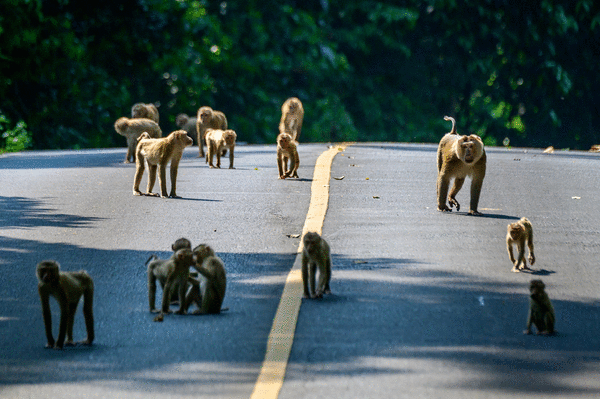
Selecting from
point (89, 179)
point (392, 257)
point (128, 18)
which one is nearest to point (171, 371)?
point (392, 257)

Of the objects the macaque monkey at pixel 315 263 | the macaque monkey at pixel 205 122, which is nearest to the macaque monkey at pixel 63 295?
the macaque monkey at pixel 315 263

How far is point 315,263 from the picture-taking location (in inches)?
295

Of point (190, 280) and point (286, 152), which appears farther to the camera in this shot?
point (286, 152)

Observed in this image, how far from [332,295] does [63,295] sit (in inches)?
80.3

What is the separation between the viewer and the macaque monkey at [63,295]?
635 cm

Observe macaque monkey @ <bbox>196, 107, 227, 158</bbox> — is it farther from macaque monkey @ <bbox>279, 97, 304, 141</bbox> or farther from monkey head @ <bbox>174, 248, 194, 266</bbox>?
monkey head @ <bbox>174, 248, 194, 266</bbox>

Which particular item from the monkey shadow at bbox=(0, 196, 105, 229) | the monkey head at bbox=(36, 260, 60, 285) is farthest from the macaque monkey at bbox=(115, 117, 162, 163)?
the monkey head at bbox=(36, 260, 60, 285)

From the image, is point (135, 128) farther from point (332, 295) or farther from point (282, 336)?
point (282, 336)

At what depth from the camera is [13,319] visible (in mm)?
7164

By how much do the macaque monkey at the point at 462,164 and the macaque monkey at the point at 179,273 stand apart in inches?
184

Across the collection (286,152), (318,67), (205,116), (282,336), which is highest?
(318,67)

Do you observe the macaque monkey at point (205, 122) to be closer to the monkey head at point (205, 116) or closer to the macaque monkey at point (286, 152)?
A: the monkey head at point (205, 116)

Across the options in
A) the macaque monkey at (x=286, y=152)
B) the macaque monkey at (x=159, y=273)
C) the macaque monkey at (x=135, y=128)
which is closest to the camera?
the macaque monkey at (x=159, y=273)

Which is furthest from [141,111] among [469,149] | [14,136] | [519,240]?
[519,240]
